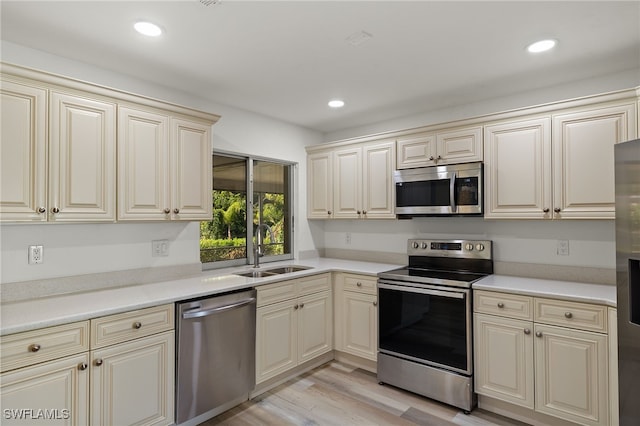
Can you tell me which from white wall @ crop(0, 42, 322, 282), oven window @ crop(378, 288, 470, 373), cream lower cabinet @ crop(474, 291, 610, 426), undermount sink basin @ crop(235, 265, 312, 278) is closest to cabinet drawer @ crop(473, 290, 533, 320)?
cream lower cabinet @ crop(474, 291, 610, 426)

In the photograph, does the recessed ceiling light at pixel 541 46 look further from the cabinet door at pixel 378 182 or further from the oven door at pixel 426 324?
the oven door at pixel 426 324

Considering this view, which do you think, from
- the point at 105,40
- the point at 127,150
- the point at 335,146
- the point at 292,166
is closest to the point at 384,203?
the point at 335,146

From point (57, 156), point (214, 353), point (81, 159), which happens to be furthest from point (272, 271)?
point (57, 156)

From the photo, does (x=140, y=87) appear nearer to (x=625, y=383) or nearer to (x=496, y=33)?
(x=496, y=33)

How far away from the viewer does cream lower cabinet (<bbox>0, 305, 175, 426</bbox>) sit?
1721 millimetres

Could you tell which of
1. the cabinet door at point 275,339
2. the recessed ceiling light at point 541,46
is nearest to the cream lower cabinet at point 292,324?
the cabinet door at point 275,339

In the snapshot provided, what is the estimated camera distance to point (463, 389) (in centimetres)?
265

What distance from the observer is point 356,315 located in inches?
133

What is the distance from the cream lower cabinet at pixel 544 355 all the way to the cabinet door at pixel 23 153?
2985 mm

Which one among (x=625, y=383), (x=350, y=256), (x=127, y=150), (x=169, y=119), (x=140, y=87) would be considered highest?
(x=140, y=87)

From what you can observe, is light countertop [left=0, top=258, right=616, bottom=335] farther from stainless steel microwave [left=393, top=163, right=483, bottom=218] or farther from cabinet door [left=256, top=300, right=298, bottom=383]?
stainless steel microwave [left=393, top=163, right=483, bottom=218]

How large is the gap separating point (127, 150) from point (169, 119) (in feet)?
1.31

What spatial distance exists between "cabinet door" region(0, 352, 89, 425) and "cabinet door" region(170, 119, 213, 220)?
115 centimetres

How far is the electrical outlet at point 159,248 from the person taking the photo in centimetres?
286
